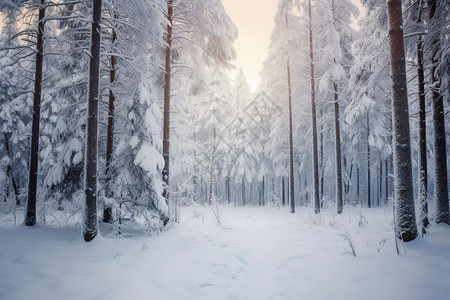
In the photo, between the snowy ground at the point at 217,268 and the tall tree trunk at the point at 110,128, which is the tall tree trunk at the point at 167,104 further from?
the snowy ground at the point at 217,268

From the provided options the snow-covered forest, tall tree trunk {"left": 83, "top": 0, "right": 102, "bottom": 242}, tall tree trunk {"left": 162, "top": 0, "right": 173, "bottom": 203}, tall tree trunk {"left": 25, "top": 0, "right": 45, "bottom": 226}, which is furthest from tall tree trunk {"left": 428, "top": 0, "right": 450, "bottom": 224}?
tall tree trunk {"left": 25, "top": 0, "right": 45, "bottom": 226}

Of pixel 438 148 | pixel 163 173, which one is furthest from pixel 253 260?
pixel 438 148

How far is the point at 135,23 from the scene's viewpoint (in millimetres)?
7539

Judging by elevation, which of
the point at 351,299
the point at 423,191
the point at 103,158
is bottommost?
the point at 351,299

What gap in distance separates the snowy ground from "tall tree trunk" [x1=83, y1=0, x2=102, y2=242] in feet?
1.49

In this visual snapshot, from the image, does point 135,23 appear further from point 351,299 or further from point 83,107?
point 351,299

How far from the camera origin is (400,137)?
18.7 feet

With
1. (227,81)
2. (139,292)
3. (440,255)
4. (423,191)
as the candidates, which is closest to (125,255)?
(139,292)

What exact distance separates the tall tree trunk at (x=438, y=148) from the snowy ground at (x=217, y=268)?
37.6 inches

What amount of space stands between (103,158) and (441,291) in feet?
31.1

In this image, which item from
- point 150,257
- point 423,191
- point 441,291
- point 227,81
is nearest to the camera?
point 441,291

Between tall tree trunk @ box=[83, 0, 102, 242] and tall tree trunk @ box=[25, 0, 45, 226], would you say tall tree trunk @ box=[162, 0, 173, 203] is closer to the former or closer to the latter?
tall tree trunk @ box=[83, 0, 102, 242]

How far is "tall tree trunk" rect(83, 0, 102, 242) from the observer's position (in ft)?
19.7

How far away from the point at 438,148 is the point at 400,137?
313cm
